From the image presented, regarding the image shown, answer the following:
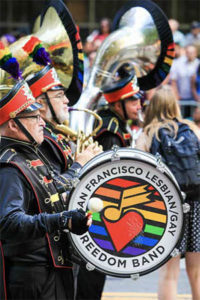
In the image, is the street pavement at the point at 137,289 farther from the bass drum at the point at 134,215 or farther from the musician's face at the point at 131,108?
the bass drum at the point at 134,215

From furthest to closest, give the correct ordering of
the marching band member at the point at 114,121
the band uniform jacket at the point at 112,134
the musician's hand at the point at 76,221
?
1. the band uniform jacket at the point at 112,134
2. the marching band member at the point at 114,121
3. the musician's hand at the point at 76,221

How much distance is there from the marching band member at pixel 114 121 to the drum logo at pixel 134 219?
1.68 metres

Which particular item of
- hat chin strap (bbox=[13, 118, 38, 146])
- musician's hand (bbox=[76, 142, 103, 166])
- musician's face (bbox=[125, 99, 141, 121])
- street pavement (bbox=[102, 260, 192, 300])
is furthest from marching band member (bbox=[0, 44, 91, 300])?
street pavement (bbox=[102, 260, 192, 300])

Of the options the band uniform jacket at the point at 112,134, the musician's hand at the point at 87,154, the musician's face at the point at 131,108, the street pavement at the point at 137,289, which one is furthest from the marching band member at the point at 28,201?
the street pavement at the point at 137,289

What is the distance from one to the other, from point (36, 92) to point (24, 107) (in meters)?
0.92

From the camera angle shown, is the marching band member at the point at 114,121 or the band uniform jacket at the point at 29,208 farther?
the marching band member at the point at 114,121

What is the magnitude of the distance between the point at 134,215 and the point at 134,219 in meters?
0.02

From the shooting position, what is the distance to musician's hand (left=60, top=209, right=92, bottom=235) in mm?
3256

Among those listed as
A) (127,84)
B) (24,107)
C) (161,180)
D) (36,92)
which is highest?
(127,84)

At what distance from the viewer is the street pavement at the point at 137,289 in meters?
6.15

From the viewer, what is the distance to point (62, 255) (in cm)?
362

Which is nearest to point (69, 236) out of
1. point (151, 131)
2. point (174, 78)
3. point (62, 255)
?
point (62, 255)

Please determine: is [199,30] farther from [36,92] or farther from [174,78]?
[36,92]

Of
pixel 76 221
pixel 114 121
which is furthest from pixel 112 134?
pixel 76 221
